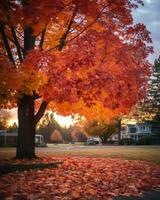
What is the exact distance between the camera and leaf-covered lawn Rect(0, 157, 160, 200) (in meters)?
9.59

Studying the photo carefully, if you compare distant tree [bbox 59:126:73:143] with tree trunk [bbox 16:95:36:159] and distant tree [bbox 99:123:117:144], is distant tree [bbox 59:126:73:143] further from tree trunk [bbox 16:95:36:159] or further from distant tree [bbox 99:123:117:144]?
tree trunk [bbox 16:95:36:159]

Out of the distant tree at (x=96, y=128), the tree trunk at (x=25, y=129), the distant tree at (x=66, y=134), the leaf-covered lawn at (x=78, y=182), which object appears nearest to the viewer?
the leaf-covered lawn at (x=78, y=182)

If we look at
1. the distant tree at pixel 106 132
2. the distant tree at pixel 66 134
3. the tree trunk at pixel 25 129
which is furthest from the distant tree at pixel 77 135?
the tree trunk at pixel 25 129

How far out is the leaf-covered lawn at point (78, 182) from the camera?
959 centimetres

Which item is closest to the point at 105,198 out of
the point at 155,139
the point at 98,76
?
the point at 98,76

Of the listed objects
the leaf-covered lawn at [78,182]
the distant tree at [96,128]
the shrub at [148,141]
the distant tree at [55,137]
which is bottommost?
the leaf-covered lawn at [78,182]

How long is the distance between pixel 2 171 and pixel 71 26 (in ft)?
29.3

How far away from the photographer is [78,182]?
11.4 metres

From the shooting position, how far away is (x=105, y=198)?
30.6ft

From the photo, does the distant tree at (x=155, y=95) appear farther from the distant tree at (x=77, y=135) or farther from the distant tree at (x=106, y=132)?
the distant tree at (x=77, y=135)

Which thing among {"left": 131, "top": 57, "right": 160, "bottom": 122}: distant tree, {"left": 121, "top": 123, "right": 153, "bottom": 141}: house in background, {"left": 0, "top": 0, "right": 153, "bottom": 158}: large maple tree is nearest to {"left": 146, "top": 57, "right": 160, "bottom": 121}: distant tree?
{"left": 131, "top": 57, "right": 160, "bottom": 122}: distant tree

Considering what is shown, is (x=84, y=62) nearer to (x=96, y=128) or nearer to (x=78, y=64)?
(x=78, y=64)

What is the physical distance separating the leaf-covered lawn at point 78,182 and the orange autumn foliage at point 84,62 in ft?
11.1

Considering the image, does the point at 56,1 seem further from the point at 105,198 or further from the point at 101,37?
the point at 105,198
